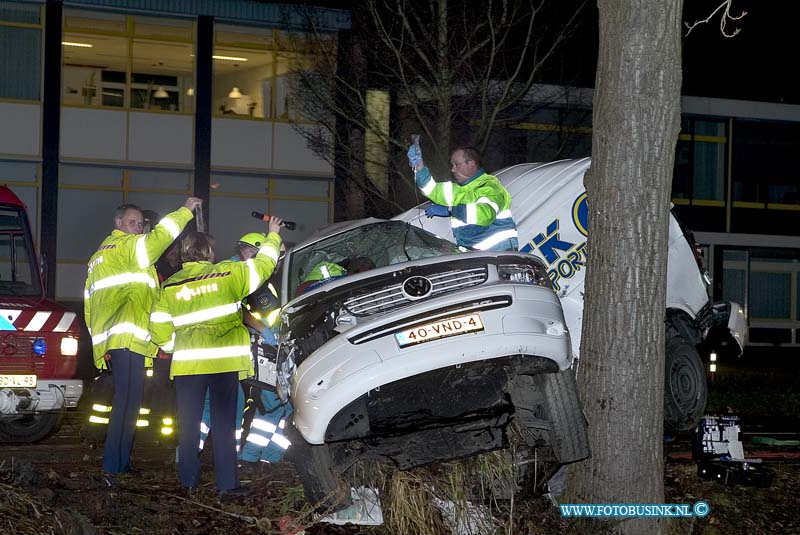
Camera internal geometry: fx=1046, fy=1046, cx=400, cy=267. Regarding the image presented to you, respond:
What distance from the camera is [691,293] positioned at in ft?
29.2

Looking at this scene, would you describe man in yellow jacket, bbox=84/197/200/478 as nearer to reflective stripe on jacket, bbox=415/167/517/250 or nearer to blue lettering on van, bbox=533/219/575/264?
reflective stripe on jacket, bbox=415/167/517/250

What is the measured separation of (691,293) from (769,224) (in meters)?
21.9

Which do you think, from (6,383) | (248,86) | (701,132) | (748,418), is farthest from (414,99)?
(701,132)

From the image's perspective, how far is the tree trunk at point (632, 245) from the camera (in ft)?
18.9

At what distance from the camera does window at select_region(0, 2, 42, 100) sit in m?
21.9

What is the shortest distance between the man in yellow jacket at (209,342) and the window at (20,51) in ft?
55.1

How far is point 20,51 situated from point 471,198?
1750cm

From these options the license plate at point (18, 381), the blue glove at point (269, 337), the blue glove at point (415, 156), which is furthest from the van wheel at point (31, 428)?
the blue glove at point (415, 156)

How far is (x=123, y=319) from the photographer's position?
7.43 metres

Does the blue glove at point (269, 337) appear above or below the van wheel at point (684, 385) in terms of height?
above

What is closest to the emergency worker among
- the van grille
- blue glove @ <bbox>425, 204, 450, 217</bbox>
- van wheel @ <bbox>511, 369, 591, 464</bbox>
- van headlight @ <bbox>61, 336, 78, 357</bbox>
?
blue glove @ <bbox>425, 204, 450, 217</bbox>

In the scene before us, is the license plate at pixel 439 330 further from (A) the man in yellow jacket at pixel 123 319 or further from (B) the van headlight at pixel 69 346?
(B) the van headlight at pixel 69 346

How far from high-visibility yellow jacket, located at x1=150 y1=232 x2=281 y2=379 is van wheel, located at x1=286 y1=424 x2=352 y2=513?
3.70 ft

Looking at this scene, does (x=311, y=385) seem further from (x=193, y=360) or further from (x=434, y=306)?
(x=193, y=360)
